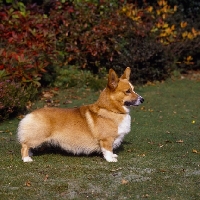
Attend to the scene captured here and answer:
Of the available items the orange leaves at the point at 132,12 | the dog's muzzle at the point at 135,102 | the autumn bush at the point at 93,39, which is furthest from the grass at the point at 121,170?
the orange leaves at the point at 132,12

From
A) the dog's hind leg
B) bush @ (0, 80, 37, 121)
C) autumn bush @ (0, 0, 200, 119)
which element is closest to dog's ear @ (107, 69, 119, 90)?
the dog's hind leg

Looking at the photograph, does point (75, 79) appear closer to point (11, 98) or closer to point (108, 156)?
point (11, 98)

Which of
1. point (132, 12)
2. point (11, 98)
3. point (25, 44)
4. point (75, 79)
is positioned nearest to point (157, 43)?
point (132, 12)

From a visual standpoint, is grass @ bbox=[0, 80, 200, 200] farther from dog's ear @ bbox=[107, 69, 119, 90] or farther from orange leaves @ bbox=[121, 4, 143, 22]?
orange leaves @ bbox=[121, 4, 143, 22]

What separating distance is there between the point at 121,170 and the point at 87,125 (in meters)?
0.93

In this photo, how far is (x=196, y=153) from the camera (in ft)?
23.7

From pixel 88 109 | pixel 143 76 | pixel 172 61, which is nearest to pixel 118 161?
pixel 88 109

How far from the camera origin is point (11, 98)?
10.0m

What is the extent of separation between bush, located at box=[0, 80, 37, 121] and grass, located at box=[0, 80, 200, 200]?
24.3 inches

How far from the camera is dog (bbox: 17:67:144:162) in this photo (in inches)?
265

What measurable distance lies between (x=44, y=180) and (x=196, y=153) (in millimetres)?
2461

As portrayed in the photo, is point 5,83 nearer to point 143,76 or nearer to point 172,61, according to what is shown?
point 143,76

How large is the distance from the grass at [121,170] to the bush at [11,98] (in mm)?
618

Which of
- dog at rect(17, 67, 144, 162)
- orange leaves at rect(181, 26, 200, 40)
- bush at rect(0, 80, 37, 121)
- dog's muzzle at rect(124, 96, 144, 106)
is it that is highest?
dog's muzzle at rect(124, 96, 144, 106)
